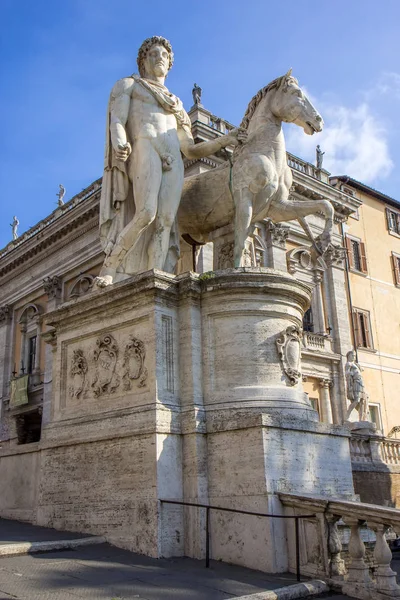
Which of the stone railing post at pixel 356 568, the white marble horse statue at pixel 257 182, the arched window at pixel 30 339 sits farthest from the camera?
the arched window at pixel 30 339

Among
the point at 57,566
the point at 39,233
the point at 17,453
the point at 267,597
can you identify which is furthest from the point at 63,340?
the point at 39,233

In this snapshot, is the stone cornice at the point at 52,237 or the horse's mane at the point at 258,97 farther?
the stone cornice at the point at 52,237

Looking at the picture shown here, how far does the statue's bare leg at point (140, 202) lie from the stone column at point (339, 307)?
19.8m

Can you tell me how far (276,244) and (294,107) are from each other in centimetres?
1840

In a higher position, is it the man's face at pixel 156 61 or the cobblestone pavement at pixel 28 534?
the man's face at pixel 156 61

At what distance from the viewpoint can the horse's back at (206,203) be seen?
841cm

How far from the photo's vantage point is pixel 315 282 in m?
28.2

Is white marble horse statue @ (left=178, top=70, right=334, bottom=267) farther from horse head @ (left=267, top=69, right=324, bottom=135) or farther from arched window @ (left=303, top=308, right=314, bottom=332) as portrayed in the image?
arched window @ (left=303, top=308, right=314, bottom=332)

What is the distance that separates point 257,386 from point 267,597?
2.48m

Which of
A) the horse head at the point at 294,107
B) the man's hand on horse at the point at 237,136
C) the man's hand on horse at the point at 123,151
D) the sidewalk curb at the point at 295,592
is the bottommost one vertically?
the sidewalk curb at the point at 295,592

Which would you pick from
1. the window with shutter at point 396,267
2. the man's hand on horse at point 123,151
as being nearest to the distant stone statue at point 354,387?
the window with shutter at point 396,267

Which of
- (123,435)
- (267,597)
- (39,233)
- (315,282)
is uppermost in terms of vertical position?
(39,233)

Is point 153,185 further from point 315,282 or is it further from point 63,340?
point 315,282

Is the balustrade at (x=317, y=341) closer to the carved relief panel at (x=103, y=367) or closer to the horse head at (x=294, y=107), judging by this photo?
the horse head at (x=294, y=107)
